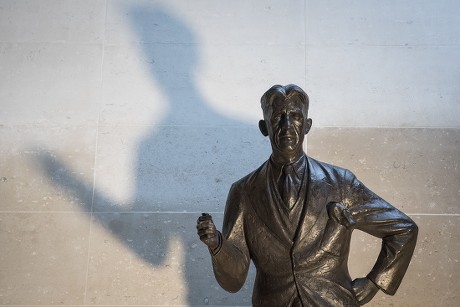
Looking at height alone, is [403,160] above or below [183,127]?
below

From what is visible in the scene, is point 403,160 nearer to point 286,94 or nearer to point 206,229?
point 286,94

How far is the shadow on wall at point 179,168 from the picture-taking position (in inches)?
128

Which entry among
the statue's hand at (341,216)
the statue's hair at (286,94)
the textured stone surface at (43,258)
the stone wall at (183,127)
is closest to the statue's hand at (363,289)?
the statue's hand at (341,216)

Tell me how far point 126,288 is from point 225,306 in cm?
44

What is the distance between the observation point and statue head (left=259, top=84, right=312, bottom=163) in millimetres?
2295

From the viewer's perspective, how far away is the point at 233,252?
7.52 feet

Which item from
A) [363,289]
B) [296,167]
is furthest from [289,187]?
[363,289]

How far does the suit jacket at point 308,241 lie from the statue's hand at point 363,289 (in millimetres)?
21

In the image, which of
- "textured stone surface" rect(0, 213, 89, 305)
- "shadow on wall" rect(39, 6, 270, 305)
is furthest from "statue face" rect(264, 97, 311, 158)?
"textured stone surface" rect(0, 213, 89, 305)

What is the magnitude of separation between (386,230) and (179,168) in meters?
1.25

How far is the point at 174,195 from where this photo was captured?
3.31 m

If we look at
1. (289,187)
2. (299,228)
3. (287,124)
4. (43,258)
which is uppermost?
(287,124)

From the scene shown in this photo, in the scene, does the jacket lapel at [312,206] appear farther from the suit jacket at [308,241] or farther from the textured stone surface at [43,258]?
the textured stone surface at [43,258]

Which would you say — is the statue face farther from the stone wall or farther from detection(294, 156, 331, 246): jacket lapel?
the stone wall
